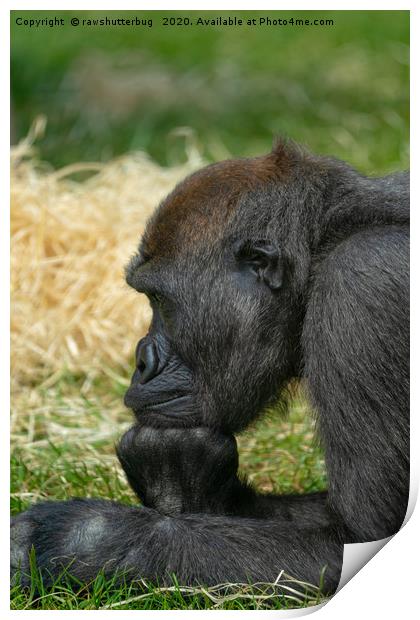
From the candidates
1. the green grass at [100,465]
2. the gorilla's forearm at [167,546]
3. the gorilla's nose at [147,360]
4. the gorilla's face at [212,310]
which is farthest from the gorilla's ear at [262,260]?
the gorilla's forearm at [167,546]

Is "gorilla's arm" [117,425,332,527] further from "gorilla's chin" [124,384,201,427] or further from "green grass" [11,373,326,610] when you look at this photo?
"green grass" [11,373,326,610]

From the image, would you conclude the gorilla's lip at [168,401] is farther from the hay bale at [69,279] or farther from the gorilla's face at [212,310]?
the hay bale at [69,279]

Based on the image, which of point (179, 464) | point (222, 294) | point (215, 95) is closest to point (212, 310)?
point (222, 294)

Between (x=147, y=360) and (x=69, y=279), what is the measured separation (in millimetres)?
2354

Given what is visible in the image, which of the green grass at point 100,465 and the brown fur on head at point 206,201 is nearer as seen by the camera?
the green grass at point 100,465

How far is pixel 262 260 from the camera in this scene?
3.52m

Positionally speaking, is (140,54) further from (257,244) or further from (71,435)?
(257,244)

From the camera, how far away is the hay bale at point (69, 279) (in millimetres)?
5574

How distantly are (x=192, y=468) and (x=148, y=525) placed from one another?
1.07 ft

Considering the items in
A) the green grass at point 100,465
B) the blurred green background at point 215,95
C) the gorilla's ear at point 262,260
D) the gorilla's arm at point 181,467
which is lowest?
the green grass at point 100,465

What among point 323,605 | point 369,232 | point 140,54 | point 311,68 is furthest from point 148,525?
point 311,68

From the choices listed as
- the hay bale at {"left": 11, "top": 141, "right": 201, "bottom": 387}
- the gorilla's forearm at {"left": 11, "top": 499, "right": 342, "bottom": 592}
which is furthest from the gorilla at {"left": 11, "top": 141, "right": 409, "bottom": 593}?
the hay bale at {"left": 11, "top": 141, "right": 201, "bottom": 387}

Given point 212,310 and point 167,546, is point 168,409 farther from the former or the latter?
point 167,546

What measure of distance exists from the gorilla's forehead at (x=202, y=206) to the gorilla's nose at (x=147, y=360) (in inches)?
12.3
